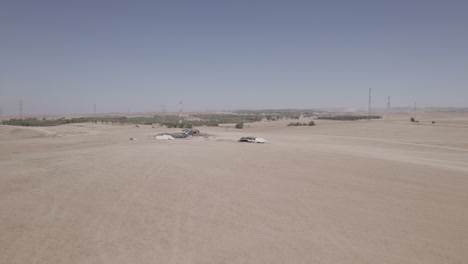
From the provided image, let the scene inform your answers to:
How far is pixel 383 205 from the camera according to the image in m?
8.58

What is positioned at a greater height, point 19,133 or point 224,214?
point 19,133

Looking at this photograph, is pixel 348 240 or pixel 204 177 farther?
pixel 204 177

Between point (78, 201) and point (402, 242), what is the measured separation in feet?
29.7

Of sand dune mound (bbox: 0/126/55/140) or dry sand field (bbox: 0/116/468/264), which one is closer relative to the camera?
dry sand field (bbox: 0/116/468/264)

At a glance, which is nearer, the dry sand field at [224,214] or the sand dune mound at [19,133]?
the dry sand field at [224,214]

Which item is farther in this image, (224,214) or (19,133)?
(19,133)

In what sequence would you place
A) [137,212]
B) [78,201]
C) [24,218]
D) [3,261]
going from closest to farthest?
[3,261]
[24,218]
[137,212]
[78,201]

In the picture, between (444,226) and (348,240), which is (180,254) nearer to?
(348,240)

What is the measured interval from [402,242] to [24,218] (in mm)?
9497

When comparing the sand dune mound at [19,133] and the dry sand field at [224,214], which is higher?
the sand dune mound at [19,133]

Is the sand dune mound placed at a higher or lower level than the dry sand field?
higher

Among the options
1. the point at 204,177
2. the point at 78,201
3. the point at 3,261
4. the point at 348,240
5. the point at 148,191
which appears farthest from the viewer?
the point at 204,177

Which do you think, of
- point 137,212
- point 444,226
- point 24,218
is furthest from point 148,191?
point 444,226

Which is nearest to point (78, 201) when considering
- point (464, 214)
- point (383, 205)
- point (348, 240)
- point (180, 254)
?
point (180, 254)
